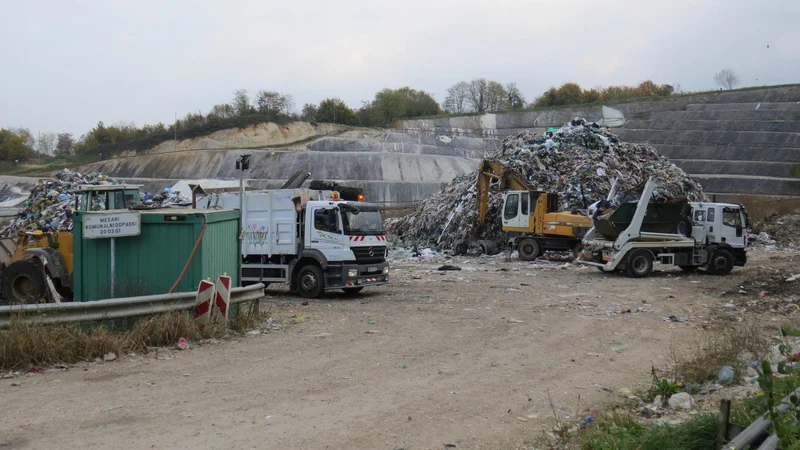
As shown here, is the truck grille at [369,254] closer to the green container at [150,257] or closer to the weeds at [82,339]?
the green container at [150,257]

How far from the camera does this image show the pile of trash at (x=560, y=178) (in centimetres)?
2706

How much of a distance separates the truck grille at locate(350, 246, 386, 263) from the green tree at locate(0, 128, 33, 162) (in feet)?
228

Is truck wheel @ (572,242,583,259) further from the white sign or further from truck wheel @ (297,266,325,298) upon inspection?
the white sign

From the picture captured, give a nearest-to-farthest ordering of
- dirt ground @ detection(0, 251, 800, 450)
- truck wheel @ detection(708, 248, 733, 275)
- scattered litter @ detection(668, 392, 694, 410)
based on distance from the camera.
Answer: dirt ground @ detection(0, 251, 800, 450), scattered litter @ detection(668, 392, 694, 410), truck wheel @ detection(708, 248, 733, 275)

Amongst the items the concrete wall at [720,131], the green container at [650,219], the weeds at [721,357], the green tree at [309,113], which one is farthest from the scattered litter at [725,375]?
the green tree at [309,113]

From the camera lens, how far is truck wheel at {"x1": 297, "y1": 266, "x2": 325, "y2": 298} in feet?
48.6

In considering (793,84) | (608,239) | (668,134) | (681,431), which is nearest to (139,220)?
(681,431)

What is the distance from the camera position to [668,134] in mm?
59562

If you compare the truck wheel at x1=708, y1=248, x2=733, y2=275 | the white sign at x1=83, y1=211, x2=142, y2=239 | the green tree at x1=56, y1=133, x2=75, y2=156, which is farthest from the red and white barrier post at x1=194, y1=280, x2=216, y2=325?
the green tree at x1=56, y1=133, x2=75, y2=156

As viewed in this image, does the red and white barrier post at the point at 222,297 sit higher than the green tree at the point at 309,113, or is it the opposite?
the green tree at the point at 309,113

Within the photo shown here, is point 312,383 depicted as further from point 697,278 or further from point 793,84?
point 793,84

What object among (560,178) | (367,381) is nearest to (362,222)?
(367,381)

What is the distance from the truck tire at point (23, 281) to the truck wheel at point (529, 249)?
15615 mm

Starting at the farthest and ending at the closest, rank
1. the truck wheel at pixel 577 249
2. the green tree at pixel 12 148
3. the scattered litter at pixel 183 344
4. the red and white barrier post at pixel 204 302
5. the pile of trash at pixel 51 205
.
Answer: the green tree at pixel 12 148
the pile of trash at pixel 51 205
the truck wheel at pixel 577 249
the red and white barrier post at pixel 204 302
the scattered litter at pixel 183 344
